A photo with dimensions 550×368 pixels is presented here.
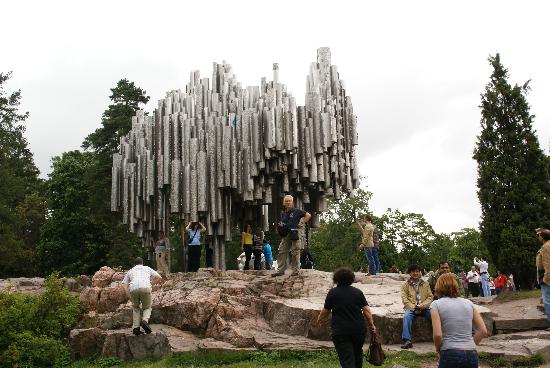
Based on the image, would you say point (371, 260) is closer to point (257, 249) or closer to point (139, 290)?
point (257, 249)

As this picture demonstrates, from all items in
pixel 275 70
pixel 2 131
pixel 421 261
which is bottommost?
pixel 421 261

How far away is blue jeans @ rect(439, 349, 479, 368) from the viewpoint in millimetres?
6094

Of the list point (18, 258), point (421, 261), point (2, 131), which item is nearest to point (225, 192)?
point (18, 258)

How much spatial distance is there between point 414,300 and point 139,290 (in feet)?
17.5

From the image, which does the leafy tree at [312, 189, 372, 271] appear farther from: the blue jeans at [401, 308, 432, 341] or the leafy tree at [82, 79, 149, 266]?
the blue jeans at [401, 308, 432, 341]

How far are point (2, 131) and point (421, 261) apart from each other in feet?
93.5

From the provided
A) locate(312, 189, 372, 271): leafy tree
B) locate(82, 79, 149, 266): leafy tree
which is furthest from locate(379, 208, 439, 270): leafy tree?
locate(82, 79, 149, 266): leafy tree

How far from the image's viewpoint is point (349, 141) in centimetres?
2128

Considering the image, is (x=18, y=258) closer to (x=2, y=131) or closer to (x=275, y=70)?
(x=2, y=131)

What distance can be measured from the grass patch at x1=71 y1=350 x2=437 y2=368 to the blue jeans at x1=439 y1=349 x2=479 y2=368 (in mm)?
4077

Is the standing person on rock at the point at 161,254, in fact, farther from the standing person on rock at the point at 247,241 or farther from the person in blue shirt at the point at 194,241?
the standing person on rock at the point at 247,241

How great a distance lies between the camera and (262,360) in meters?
11.3

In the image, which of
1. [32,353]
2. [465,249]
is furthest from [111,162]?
[465,249]

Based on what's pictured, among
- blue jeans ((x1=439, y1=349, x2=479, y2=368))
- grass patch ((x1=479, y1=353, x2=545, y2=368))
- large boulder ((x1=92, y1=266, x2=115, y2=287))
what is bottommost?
grass patch ((x1=479, y1=353, x2=545, y2=368))
